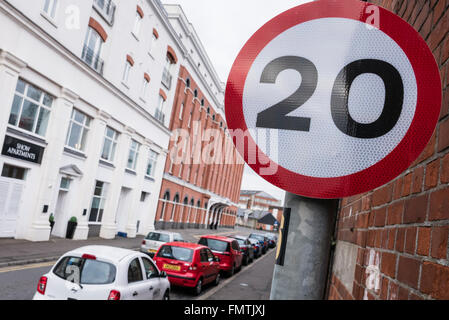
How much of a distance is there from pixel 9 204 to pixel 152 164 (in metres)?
14.7

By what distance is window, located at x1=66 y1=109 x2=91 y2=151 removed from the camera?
19.0 m

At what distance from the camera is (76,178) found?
1994cm

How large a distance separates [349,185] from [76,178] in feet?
67.3

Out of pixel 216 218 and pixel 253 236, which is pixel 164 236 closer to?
pixel 253 236

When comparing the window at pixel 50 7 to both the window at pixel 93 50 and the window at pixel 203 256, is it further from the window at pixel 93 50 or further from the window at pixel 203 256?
the window at pixel 203 256

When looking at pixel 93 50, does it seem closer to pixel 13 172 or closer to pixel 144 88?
pixel 144 88

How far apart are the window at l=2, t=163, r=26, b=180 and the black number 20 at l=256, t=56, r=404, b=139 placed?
16.3 m

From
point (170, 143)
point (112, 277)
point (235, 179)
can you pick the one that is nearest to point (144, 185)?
point (170, 143)

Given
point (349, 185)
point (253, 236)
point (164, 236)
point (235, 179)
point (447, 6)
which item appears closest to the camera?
point (349, 185)

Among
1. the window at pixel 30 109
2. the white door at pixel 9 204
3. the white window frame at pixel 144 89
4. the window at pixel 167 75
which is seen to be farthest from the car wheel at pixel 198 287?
the window at pixel 167 75

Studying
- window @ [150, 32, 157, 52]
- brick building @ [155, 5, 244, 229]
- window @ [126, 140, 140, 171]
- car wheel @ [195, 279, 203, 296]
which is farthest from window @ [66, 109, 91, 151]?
car wheel @ [195, 279, 203, 296]

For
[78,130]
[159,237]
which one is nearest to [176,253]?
[159,237]

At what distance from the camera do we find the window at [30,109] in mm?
15164

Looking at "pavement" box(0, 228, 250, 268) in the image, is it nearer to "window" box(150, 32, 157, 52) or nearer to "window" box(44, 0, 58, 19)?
"window" box(44, 0, 58, 19)
